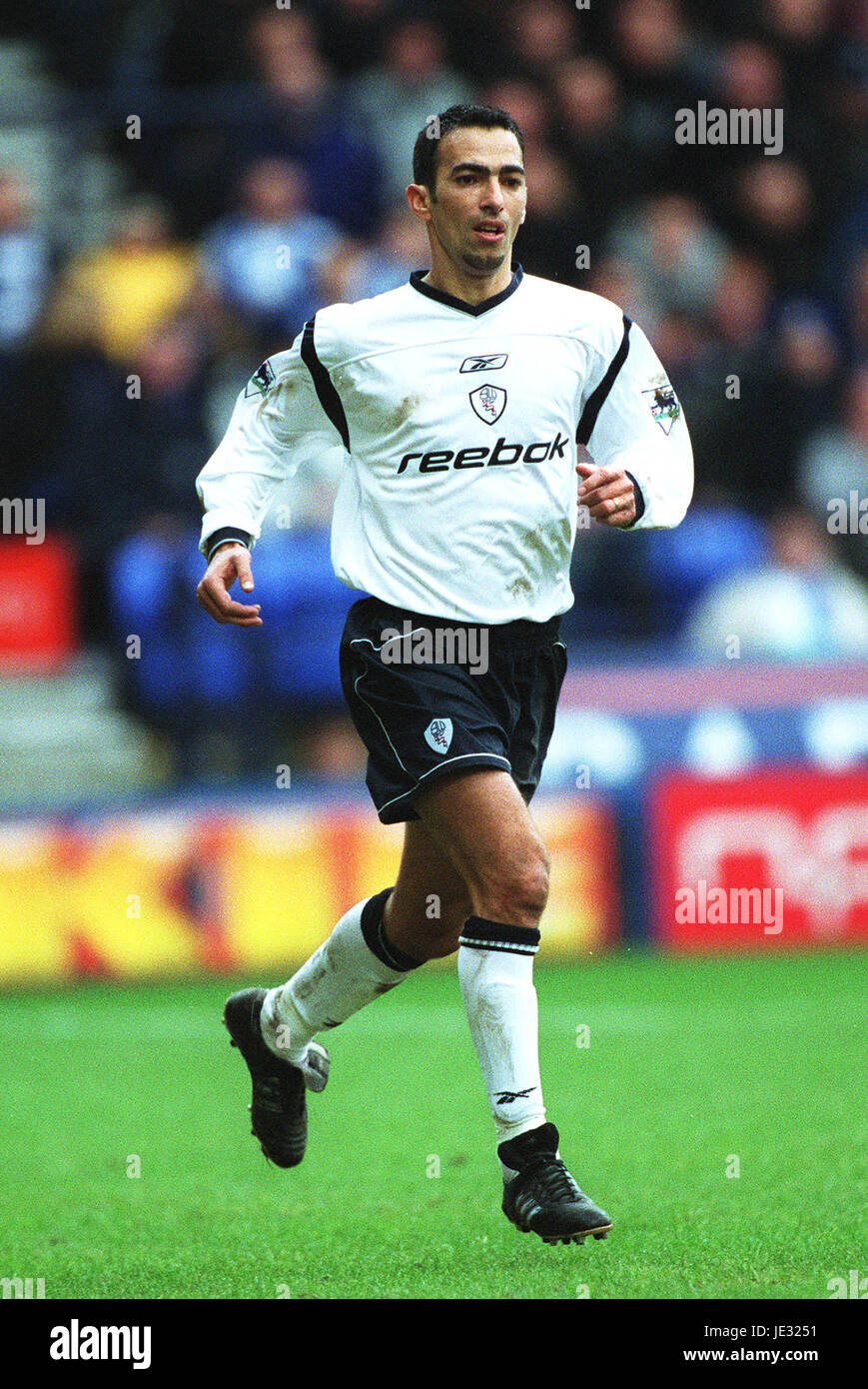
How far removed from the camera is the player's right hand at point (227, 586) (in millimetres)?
4535

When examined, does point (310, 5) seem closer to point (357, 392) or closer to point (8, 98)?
point (8, 98)

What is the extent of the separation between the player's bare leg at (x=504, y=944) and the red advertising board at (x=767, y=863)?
17.5 ft

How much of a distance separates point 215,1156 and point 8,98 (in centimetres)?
1021

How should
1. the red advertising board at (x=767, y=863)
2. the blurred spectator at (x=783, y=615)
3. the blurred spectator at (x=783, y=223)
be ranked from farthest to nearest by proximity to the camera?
the blurred spectator at (x=783, y=223), the blurred spectator at (x=783, y=615), the red advertising board at (x=767, y=863)

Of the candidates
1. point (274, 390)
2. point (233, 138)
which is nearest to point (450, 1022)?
point (274, 390)

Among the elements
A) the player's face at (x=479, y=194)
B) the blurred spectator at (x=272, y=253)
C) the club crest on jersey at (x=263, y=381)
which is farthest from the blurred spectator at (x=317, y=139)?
the player's face at (x=479, y=194)

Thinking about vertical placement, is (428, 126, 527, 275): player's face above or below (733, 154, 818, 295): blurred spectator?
below

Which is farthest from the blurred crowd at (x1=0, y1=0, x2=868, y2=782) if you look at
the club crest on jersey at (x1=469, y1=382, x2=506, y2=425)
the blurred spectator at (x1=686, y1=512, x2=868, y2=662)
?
the club crest on jersey at (x1=469, y1=382, x2=506, y2=425)

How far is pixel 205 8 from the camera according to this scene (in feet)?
42.3

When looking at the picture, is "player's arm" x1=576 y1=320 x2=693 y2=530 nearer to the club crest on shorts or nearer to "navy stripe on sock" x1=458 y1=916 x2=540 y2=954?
the club crest on shorts

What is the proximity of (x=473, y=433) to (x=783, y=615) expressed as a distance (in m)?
5.80

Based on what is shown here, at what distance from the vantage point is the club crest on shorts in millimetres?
4457

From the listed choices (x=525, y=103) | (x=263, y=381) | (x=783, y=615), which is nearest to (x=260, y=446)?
(x=263, y=381)

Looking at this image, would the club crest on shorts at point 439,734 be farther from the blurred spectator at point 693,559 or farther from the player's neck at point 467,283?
the blurred spectator at point 693,559
